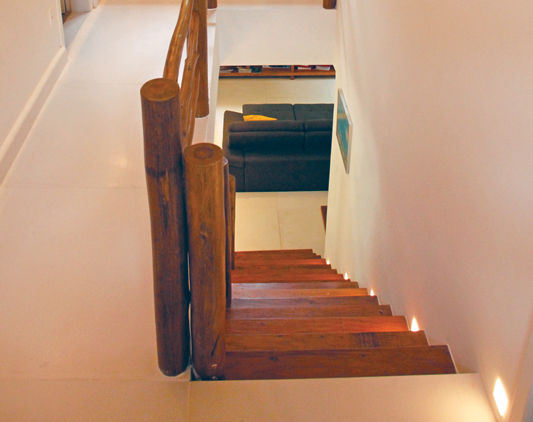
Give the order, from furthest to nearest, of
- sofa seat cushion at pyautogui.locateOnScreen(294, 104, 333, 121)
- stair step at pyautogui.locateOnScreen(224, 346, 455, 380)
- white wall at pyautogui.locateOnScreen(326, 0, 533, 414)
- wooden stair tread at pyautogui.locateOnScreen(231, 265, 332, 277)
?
sofa seat cushion at pyautogui.locateOnScreen(294, 104, 333, 121), wooden stair tread at pyautogui.locateOnScreen(231, 265, 332, 277), stair step at pyautogui.locateOnScreen(224, 346, 455, 380), white wall at pyautogui.locateOnScreen(326, 0, 533, 414)

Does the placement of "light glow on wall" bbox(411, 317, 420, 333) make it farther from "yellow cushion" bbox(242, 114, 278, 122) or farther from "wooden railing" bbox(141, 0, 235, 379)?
"yellow cushion" bbox(242, 114, 278, 122)

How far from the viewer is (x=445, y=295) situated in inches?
113

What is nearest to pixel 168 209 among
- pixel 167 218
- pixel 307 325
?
pixel 167 218

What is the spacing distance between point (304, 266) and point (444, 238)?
3055mm

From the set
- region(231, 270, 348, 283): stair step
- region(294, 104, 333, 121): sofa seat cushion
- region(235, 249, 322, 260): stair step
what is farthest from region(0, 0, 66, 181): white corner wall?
region(294, 104, 333, 121): sofa seat cushion

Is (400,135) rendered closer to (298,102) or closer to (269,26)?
(269,26)

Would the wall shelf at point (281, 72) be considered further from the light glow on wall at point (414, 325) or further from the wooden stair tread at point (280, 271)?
the light glow on wall at point (414, 325)

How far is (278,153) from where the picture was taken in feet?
26.9

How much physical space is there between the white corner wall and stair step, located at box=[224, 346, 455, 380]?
5.86 ft

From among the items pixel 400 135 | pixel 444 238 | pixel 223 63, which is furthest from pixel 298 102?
pixel 444 238

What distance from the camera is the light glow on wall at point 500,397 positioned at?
227cm

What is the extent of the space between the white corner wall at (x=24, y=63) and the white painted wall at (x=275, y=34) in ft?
6.62

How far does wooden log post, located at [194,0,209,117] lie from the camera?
402 centimetres

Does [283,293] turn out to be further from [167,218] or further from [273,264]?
[167,218]
